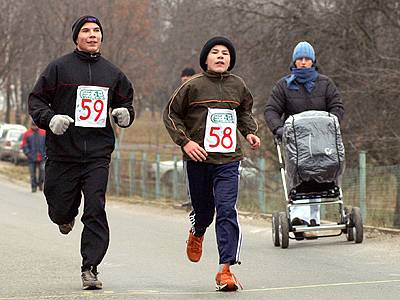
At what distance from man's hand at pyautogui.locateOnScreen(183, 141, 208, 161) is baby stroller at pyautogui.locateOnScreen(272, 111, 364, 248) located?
2952 mm

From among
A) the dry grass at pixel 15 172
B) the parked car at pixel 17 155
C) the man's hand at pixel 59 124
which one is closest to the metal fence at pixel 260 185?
the man's hand at pixel 59 124

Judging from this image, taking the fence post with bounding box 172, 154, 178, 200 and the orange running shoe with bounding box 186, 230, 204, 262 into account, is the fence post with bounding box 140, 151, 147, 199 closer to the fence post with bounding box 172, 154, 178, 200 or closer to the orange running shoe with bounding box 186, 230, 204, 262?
the fence post with bounding box 172, 154, 178, 200

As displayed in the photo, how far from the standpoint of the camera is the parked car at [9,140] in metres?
45.8

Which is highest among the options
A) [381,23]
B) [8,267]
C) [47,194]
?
[381,23]

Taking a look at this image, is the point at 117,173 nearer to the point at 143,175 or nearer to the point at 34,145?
the point at 143,175

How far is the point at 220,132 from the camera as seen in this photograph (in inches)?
349

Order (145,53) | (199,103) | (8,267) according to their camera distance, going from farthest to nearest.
Result: (145,53) < (8,267) < (199,103)

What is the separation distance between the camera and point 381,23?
22.0 metres

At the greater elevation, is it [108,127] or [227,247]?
[108,127]

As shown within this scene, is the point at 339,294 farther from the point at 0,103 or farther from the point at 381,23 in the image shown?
the point at 0,103

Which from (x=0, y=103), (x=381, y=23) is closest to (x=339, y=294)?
(x=381, y=23)

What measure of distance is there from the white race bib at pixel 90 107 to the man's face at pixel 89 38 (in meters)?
0.31

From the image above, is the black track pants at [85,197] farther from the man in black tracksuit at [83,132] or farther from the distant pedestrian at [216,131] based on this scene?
the distant pedestrian at [216,131]

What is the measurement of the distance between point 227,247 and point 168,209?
11476 millimetres
